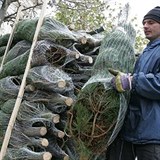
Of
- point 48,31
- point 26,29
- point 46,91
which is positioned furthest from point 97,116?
point 26,29

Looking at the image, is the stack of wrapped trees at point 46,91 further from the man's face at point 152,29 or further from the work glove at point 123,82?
the man's face at point 152,29

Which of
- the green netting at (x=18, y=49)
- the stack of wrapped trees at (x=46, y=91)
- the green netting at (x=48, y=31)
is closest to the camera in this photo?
the stack of wrapped trees at (x=46, y=91)

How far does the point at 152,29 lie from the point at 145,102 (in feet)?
1.73

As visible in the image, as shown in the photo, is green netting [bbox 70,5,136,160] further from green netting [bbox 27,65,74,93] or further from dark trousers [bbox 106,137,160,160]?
green netting [bbox 27,65,74,93]

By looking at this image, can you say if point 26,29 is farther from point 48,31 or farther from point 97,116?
point 97,116

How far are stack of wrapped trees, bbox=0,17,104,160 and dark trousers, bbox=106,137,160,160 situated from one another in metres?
0.41

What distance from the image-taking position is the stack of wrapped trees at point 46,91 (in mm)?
3074

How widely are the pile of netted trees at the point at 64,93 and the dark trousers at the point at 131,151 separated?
0.51 ft

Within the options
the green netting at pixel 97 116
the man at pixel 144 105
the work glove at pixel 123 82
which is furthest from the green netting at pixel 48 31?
the work glove at pixel 123 82

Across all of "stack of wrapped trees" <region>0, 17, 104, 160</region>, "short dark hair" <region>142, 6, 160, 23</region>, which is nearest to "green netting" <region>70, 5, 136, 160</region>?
"stack of wrapped trees" <region>0, 17, 104, 160</region>

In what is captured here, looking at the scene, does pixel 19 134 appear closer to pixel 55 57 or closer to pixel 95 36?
pixel 55 57

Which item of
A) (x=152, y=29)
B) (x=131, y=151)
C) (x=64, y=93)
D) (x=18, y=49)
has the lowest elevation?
(x=131, y=151)

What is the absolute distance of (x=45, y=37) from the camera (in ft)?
11.0

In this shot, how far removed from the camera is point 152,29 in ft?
8.65
